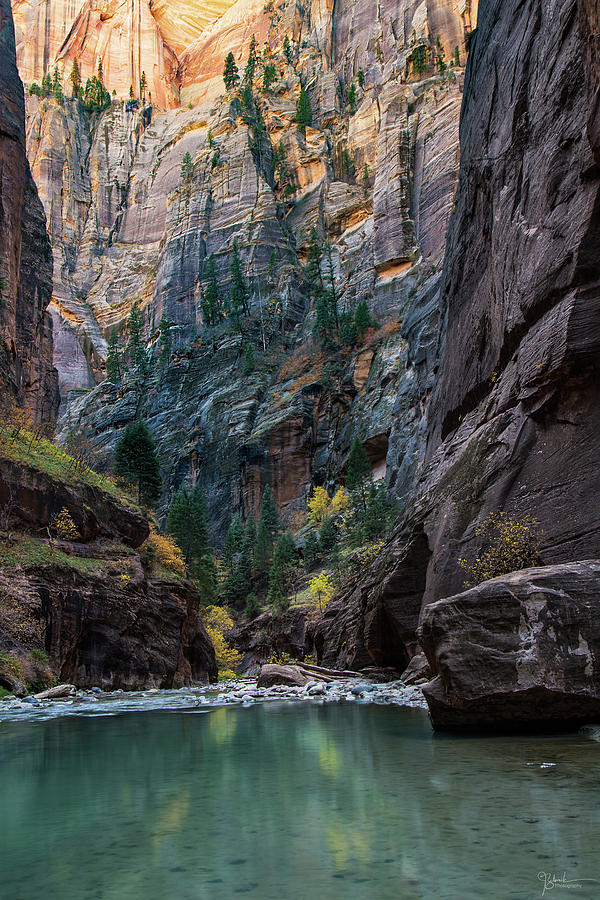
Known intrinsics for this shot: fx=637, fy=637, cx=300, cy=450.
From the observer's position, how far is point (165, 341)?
110m

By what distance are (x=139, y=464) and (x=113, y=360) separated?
230ft

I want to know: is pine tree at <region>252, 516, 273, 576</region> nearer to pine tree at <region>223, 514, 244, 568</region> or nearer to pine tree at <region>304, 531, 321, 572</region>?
pine tree at <region>223, 514, 244, 568</region>

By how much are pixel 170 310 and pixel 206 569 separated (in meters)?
67.2

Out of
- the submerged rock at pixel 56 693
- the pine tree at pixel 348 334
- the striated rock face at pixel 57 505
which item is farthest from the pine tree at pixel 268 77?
the submerged rock at pixel 56 693

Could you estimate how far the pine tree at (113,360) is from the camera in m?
111

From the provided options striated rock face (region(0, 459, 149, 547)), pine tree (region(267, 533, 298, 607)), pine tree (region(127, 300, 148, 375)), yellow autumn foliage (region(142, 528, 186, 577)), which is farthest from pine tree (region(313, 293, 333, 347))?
striated rock face (region(0, 459, 149, 547))

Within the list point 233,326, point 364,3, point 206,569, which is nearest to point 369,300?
point 233,326

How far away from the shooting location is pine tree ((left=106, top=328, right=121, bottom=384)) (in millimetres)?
110750

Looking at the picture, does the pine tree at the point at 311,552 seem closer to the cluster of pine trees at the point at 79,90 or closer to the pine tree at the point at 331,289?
the pine tree at the point at 331,289

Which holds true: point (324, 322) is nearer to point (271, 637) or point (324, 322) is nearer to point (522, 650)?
point (271, 637)

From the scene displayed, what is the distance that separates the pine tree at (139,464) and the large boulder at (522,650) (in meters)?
41.6

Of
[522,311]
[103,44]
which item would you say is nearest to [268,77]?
[103,44]

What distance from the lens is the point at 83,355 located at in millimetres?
128375
